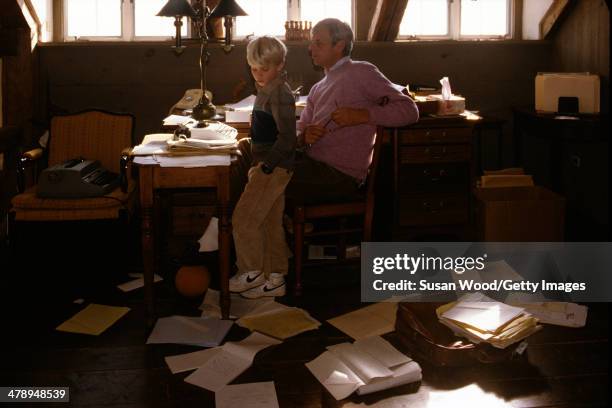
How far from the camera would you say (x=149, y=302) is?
314 centimetres

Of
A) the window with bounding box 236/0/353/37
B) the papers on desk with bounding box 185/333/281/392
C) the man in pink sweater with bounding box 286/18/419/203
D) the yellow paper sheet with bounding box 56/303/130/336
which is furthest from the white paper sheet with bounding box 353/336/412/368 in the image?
the window with bounding box 236/0/353/37

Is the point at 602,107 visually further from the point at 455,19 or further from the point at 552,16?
the point at 455,19

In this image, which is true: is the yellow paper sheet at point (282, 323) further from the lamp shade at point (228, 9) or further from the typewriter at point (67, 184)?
the lamp shade at point (228, 9)

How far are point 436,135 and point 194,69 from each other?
1733 mm

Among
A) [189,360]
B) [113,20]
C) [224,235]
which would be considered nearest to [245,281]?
[224,235]

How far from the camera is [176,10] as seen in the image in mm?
3781

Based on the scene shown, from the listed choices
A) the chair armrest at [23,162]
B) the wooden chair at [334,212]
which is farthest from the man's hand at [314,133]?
the chair armrest at [23,162]

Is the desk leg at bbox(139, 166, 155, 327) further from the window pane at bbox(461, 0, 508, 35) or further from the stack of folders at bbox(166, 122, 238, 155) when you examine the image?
the window pane at bbox(461, 0, 508, 35)

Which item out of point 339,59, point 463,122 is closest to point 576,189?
point 463,122

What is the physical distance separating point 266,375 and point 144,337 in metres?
0.65

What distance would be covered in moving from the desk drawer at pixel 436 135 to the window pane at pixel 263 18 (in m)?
1.46

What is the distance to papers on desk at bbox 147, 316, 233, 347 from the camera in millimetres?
2977

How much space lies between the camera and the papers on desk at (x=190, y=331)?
298cm

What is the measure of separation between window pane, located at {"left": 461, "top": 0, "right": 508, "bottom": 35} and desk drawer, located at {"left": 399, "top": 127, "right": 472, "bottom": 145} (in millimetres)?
1312
